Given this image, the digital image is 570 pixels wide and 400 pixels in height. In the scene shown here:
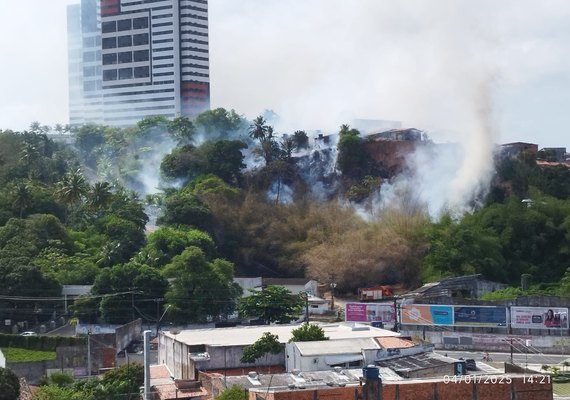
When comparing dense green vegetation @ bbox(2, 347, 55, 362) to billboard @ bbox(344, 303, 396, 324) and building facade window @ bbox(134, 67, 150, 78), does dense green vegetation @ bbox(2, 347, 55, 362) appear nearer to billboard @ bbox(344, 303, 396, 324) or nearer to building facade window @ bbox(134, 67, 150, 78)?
billboard @ bbox(344, 303, 396, 324)

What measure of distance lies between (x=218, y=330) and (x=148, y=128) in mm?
69318

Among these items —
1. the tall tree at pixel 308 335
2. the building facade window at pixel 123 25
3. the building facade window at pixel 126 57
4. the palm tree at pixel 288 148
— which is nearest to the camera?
the tall tree at pixel 308 335

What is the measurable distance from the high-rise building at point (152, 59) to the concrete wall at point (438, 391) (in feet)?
360

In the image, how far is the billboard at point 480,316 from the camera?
6066cm

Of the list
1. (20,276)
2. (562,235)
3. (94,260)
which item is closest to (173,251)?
(94,260)

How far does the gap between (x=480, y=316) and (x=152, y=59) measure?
91847mm

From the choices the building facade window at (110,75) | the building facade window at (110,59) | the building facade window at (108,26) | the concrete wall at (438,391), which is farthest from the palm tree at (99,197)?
the building facade window at (108,26)

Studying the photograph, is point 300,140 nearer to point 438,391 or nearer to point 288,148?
point 288,148

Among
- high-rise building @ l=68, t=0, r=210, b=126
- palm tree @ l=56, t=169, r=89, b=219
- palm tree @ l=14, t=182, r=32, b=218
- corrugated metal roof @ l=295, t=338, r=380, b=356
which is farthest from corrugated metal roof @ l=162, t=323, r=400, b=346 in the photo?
high-rise building @ l=68, t=0, r=210, b=126

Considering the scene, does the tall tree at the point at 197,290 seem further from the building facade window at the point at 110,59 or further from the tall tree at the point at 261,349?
the building facade window at the point at 110,59

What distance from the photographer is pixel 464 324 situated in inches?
2419

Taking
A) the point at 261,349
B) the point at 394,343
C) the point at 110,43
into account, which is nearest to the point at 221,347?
the point at 261,349

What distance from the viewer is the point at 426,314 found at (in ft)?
206

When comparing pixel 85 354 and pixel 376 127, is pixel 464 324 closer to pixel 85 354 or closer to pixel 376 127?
pixel 85 354
